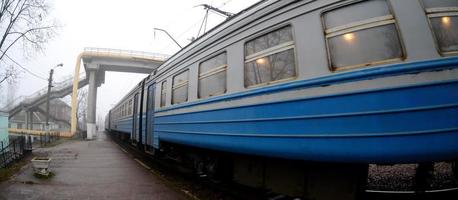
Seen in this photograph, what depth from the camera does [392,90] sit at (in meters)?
3.71

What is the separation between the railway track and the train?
1.20 meters

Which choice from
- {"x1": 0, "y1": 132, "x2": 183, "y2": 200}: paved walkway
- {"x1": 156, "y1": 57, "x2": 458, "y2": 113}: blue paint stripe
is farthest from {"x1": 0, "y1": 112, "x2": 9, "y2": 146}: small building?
{"x1": 156, "y1": 57, "x2": 458, "y2": 113}: blue paint stripe

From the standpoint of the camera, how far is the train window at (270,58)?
4.94 metres

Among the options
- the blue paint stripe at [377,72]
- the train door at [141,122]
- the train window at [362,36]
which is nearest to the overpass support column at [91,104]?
the train door at [141,122]

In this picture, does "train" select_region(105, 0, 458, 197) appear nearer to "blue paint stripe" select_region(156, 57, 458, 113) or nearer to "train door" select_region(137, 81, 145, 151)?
"blue paint stripe" select_region(156, 57, 458, 113)

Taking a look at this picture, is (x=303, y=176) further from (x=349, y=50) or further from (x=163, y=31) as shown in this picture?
(x=163, y=31)

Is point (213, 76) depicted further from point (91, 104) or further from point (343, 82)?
point (91, 104)

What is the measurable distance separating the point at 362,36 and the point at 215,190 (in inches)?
188

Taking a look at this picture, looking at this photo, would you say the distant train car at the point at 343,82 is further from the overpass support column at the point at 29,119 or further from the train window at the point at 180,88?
the overpass support column at the point at 29,119

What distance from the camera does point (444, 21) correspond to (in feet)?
12.8

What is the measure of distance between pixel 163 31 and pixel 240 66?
45.3 feet

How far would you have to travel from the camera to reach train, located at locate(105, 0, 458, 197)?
367 centimetres

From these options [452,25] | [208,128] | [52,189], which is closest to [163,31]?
[52,189]

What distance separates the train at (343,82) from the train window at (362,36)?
10 millimetres
